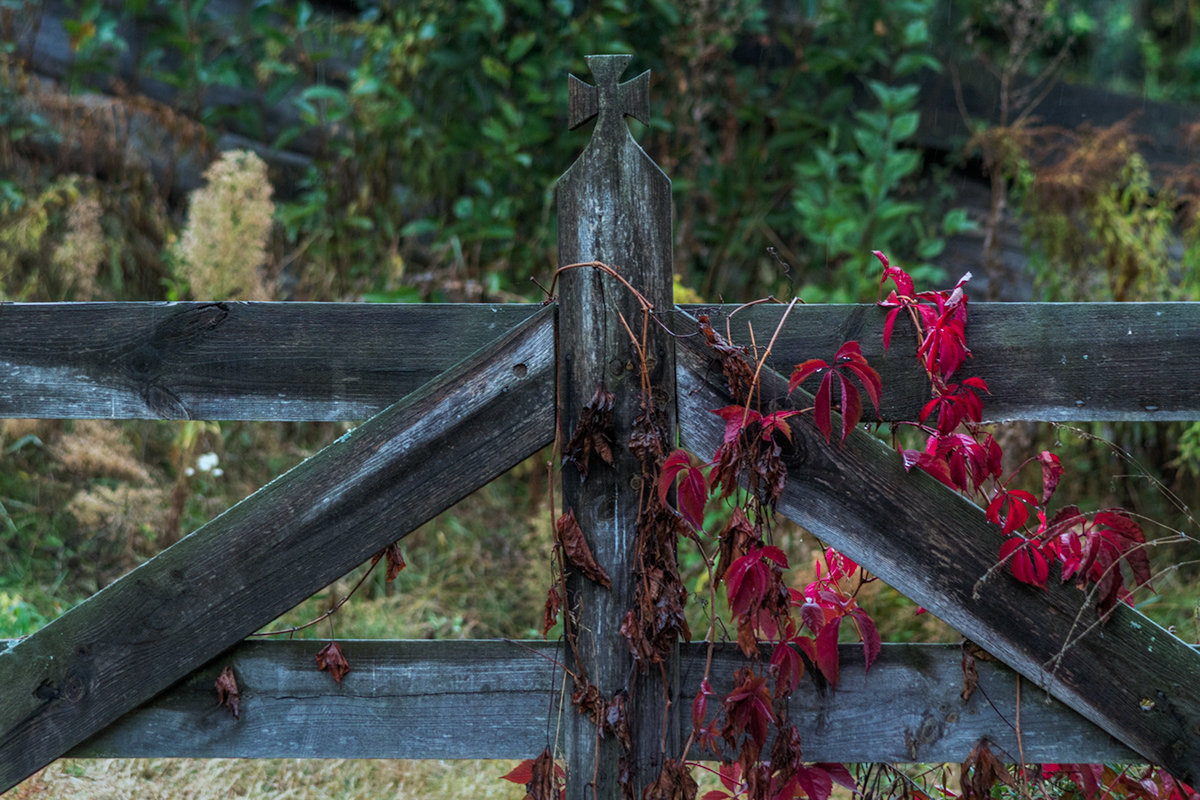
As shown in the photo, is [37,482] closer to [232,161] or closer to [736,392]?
[232,161]

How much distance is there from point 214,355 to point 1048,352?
1.30 metres

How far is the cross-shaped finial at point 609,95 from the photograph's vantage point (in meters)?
1.43

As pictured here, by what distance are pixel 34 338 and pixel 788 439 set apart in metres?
1.18

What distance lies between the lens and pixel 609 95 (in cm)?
143

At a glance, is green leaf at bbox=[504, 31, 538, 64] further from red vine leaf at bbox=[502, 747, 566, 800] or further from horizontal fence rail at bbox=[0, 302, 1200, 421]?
red vine leaf at bbox=[502, 747, 566, 800]

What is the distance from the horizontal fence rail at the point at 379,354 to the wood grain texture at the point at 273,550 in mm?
82

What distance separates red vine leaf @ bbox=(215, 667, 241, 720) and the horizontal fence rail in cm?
42

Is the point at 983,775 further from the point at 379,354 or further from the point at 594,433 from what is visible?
the point at 379,354

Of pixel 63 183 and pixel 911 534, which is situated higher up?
pixel 63 183

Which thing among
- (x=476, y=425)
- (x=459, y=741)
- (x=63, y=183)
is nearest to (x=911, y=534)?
(x=476, y=425)

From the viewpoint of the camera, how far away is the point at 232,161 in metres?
4.00

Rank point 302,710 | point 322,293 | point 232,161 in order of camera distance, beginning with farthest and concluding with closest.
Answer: point 322,293, point 232,161, point 302,710

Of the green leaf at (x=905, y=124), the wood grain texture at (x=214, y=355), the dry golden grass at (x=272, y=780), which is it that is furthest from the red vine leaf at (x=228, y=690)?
the green leaf at (x=905, y=124)

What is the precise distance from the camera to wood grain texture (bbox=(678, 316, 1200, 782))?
58.4 inches
